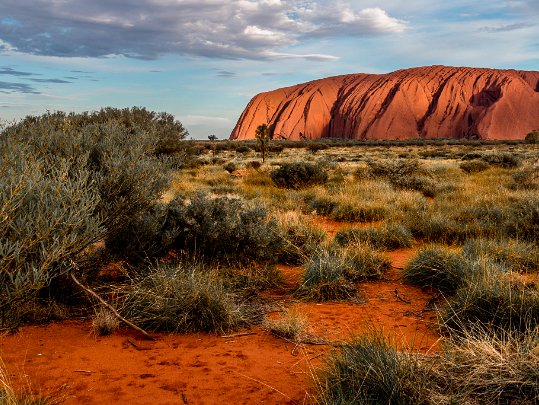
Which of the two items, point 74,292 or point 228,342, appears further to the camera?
point 74,292

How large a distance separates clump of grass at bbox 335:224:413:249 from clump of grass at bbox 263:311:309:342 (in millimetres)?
3471

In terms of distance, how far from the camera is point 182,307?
4.54m

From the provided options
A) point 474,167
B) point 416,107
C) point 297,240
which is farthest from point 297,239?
point 416,107

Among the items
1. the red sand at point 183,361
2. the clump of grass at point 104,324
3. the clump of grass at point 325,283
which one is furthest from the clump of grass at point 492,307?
the clump of grass at point 104,324

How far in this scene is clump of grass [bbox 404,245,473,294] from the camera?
5496 mm

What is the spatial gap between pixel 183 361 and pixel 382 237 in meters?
4.96

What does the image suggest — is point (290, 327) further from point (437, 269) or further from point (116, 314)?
point (437, 269)

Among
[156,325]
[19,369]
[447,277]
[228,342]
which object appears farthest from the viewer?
[447,277]

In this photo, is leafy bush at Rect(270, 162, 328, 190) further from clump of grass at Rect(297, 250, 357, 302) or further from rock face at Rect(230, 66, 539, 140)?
rock face at Rect(230, 66, 539, 140)

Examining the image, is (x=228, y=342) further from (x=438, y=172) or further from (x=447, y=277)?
(x=438, y=172)

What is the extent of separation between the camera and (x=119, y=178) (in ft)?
16.2

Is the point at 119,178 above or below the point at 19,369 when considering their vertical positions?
above

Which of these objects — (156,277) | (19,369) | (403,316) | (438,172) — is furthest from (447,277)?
(438,172)

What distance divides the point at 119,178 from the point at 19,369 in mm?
2036
